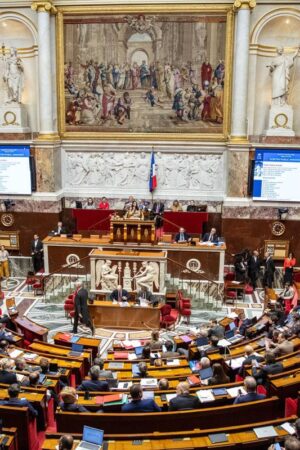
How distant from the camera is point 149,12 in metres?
19.8

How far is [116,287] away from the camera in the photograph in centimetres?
1641

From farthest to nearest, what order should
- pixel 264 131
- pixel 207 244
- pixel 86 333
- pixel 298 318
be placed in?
1. pixel 264 131
2. pixel 207 244
3. pixel 86 333
4. pixel 298 318

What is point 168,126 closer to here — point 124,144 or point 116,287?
point 124,144

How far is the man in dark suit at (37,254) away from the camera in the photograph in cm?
1908

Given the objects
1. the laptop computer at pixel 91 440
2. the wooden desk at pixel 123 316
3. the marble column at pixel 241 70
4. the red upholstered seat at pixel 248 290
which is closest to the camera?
the laptop computer at pixel 91 440

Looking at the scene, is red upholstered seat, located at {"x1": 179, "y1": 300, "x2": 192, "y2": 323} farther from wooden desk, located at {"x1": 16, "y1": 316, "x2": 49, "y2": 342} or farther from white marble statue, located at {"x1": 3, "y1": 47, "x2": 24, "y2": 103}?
white marble statue, located at {"x1": 3, "y1": 47, "x2": 24, "y2": 103}

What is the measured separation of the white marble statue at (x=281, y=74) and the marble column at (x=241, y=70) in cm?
109

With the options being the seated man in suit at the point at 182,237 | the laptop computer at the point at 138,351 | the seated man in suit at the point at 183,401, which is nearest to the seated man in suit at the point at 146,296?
the seated man in suit at the point at 182,237

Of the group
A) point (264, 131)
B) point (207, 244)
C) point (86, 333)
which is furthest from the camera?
point (264, 131)

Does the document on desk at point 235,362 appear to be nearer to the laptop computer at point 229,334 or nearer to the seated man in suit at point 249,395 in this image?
the laptop computer at point 229,334

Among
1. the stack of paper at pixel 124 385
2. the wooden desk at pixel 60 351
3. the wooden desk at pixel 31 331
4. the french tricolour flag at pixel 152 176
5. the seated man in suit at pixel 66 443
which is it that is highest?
the french tricolour flag at pixel 152 176

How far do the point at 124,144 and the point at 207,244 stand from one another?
583cm

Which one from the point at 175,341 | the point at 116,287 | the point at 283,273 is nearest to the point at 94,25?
the point at 116,287

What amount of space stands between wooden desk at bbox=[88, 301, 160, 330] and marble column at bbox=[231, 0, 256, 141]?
8357 millimetres
